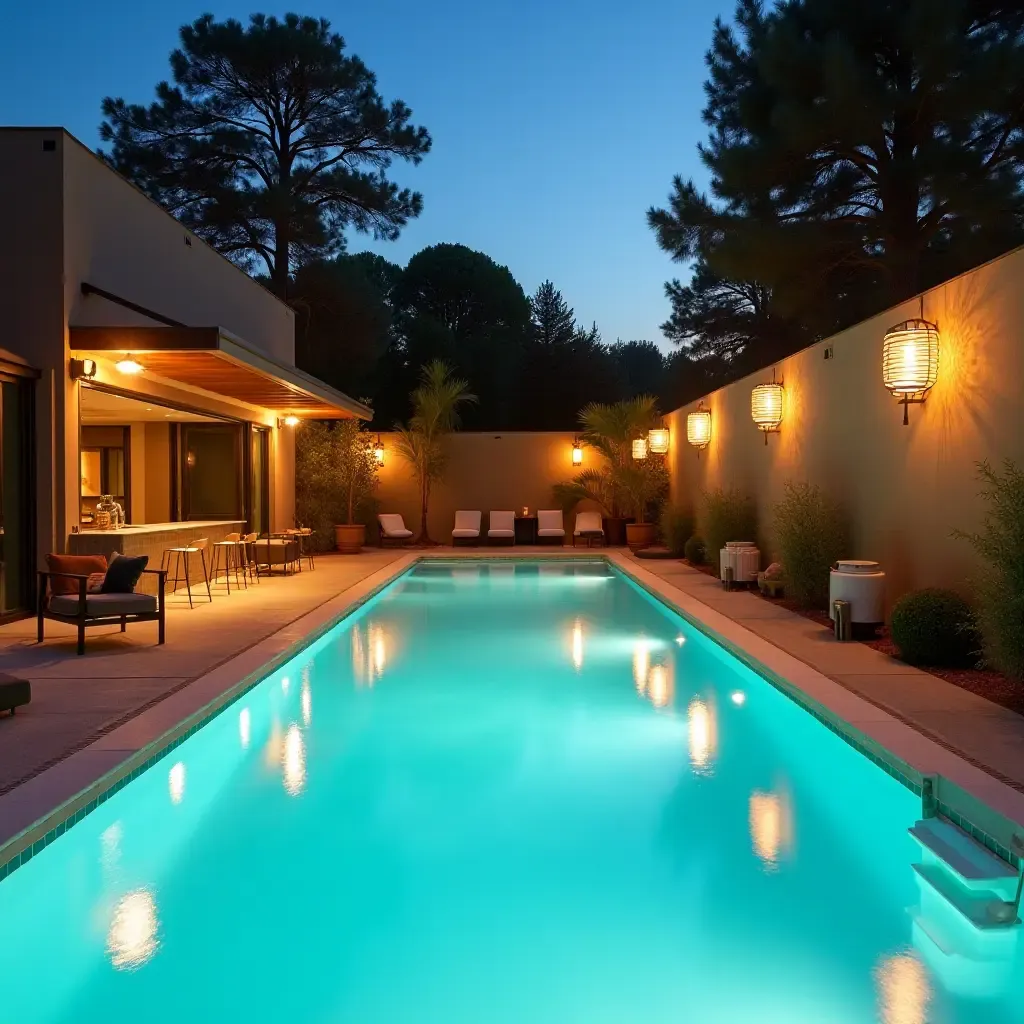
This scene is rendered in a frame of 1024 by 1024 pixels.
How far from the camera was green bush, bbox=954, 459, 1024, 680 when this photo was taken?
503cm

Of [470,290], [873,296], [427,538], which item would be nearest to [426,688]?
A: [873,296]

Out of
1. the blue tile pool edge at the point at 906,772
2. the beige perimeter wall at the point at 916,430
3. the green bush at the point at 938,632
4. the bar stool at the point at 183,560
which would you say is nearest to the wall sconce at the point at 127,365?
the bar stool at the point at 183,560

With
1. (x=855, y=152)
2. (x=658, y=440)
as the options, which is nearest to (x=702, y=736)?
(x=855, y=152)

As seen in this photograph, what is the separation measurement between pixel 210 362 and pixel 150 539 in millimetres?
1952

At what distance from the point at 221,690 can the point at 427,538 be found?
13.3 m

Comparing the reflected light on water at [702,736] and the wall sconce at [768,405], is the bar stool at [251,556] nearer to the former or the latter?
the wall sconce at [768,405]

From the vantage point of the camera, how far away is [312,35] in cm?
2025

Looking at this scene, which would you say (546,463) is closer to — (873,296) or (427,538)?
(427,538)

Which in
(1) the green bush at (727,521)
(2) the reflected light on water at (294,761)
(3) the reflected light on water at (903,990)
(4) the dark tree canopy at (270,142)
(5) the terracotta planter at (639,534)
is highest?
(4) the dark tree canopy at (270,142)

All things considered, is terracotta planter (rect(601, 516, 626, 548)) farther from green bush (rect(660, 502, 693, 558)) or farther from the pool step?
the pool step

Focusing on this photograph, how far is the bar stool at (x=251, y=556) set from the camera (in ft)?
42.0

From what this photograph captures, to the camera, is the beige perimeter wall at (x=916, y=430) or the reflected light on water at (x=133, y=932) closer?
the reflected light on water at (x=133, y=932)

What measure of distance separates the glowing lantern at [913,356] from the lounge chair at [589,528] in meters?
11.2

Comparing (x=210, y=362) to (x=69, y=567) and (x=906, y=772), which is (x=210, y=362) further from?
(x=906, y=772)
